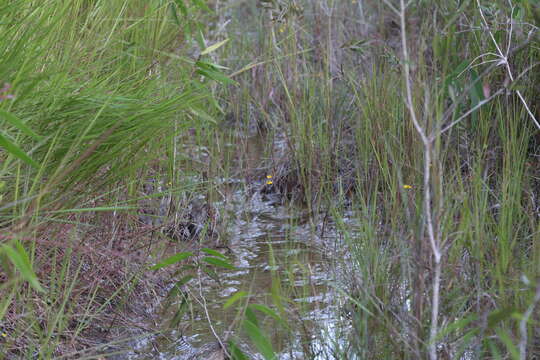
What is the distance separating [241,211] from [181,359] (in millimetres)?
1207

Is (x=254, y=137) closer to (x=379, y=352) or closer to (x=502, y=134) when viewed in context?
(x=502, y=134)

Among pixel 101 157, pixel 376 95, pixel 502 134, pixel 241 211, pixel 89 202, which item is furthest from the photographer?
pixel 241 211

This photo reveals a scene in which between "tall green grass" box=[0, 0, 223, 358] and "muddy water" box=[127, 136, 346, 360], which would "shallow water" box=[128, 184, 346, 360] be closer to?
"muddy water" box=[127, 136, 346, 360]

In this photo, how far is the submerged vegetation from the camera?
1.67m

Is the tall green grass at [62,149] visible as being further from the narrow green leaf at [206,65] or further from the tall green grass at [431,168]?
the tall green grass at [431,168]

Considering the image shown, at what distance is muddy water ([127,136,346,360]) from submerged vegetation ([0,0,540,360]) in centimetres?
1

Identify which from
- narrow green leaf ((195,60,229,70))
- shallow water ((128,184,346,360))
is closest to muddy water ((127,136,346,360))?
shallow water ((128,184,346,360))

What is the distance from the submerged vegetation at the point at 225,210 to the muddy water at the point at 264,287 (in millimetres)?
15

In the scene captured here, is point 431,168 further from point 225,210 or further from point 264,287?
point 225,210

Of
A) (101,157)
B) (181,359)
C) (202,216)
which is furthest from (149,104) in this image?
(202,216)

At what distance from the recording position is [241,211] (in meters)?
3.20

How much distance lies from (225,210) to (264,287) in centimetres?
53

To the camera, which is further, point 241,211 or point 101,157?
point 241,211

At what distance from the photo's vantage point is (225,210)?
2.95 m
